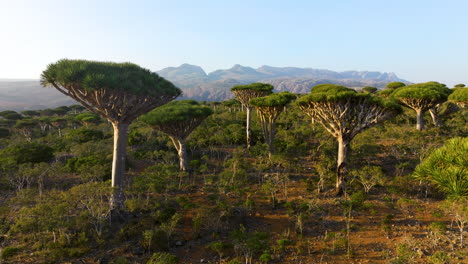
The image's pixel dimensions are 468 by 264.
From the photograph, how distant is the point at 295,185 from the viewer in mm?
15109

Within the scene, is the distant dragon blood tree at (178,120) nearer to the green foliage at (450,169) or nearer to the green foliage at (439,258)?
the green foliage at (450,169)

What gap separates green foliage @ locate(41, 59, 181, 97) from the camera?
9328mm

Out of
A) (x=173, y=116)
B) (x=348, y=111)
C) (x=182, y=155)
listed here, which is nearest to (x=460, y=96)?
(x=348, y=111)

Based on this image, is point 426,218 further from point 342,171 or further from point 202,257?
point 202,257

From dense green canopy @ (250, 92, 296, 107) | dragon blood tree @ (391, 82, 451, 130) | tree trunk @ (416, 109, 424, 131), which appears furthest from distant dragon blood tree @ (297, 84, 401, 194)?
tree trunk @ (416, 109, 424, 131)

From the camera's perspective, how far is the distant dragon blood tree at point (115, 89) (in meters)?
9.48

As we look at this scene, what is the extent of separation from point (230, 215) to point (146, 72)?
29.1 feet

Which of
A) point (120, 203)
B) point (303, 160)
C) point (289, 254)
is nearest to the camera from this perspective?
point (289, 254)

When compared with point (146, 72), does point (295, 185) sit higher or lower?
lower

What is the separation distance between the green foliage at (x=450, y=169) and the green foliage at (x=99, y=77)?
37.5ft

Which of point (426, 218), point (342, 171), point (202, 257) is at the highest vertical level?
point (342, 171)

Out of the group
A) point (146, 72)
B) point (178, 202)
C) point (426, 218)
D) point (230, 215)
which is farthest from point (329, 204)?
point (146, 72)

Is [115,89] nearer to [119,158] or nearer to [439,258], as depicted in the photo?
[119,158]

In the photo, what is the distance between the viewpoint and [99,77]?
9328 mm
